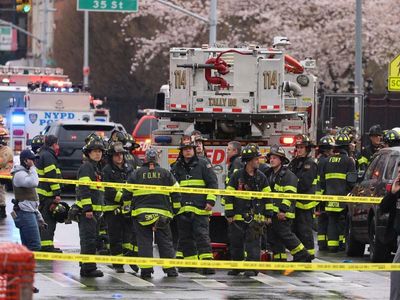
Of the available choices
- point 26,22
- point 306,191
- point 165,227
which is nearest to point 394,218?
point 165,227

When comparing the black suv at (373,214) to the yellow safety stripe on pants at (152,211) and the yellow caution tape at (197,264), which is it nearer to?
the yellow safety stripe on pants at (152,211)

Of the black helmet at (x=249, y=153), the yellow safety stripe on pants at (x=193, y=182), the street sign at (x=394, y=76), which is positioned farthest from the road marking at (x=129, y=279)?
the street sign at (x=394, y=76)

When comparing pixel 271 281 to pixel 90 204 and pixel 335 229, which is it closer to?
pixel 90 204

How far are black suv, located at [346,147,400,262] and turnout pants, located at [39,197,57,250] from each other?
13.6ft

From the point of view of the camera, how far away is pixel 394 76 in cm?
2373

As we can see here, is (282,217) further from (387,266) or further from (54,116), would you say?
(54,116)

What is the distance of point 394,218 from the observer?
12812mm

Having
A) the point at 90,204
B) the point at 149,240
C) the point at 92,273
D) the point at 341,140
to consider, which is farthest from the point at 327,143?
the point at 92,273

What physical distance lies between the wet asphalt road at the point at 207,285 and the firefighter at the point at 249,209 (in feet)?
1.38

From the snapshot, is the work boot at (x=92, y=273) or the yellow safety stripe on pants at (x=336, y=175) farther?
the yellow safety stripe on pants at (x=336, y=175)

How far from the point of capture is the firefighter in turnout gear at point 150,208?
1656 cm

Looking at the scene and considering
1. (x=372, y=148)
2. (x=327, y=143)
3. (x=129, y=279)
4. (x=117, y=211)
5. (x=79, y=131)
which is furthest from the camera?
(x=79, y=131)

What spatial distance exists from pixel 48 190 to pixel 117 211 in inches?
60.7

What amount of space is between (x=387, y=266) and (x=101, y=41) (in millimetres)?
49276
